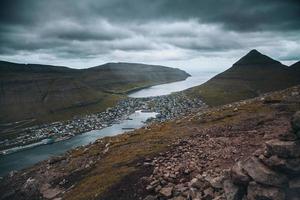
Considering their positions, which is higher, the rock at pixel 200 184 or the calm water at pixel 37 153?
the rock at pixel 200 184

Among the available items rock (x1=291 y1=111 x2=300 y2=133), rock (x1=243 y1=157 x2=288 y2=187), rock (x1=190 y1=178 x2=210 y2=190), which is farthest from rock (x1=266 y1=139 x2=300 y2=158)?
rock (x1=190 y1=178 x2=210 y2=190)

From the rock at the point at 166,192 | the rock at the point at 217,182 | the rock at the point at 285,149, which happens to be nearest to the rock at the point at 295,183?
the rock at the point at 285,149

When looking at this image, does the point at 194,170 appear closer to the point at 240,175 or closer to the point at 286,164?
the point at 240,175

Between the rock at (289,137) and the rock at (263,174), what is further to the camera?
the rock at (289,137)

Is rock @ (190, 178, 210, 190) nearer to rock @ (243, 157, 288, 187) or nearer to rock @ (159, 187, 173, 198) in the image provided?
rock @ (159, 187, 173, 198)

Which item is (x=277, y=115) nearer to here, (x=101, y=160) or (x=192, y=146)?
(x=192, y=146)

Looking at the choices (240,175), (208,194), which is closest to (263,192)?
(240,175)

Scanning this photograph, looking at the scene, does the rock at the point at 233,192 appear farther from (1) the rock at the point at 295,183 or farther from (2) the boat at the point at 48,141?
(2) the boat at the point at 48,141
